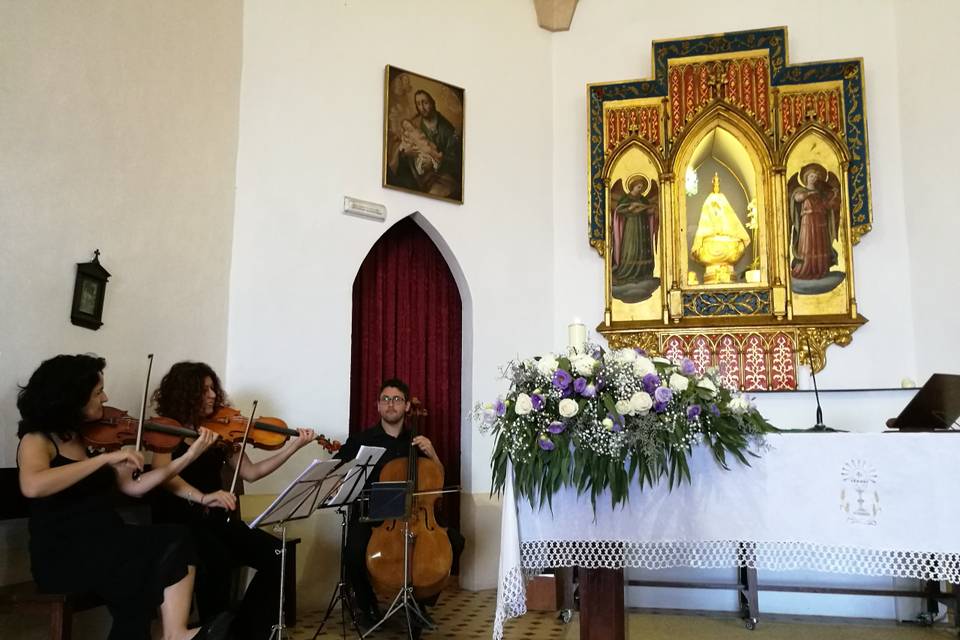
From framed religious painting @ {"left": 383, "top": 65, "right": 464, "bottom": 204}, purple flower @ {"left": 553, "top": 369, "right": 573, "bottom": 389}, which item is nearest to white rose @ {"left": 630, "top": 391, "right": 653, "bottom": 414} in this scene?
purple flower @ {"left": 553, "top": 369, "right": 573, "bottom": 389}

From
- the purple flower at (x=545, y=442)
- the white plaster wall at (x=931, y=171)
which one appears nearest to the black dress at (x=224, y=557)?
the purple flower at (x=545, y=442)

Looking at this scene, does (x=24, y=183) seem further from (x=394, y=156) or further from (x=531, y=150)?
(x=531, y=150)

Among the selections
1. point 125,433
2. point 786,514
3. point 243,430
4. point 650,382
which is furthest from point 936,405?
point 125,433

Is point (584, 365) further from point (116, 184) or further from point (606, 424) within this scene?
point (116, 184)

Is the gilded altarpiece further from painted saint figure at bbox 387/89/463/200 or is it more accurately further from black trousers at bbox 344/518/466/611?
black trousers at bbox 344/518/466/611

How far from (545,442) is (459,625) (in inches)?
95.9

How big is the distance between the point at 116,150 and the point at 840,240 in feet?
17.4

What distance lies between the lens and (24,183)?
4.17m

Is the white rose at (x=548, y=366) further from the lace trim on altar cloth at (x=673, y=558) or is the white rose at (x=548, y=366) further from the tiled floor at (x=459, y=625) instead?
the tiled floor at (x=459, y=625)

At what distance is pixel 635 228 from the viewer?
7.08 m

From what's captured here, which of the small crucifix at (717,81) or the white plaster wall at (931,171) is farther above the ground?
the small crucifix at (717,81)

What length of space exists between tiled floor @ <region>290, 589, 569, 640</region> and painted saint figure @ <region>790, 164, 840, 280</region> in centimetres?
340

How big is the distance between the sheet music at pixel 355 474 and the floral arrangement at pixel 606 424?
1.06 meters

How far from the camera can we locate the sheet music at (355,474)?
420 centimetres
